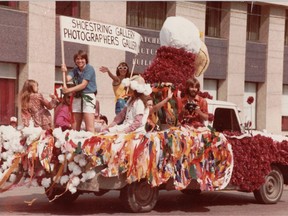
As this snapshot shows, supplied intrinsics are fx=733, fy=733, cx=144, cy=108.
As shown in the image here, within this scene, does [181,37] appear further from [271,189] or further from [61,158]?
[61,158]

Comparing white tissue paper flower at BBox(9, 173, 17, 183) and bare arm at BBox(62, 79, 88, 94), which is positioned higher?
bare arm at BBox(62, 79, 88, 94)

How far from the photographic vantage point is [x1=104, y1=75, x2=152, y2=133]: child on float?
10.4 m

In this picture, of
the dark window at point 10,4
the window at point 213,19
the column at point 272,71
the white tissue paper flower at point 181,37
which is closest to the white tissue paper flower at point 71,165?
the white tissue paper flower at point 181,37

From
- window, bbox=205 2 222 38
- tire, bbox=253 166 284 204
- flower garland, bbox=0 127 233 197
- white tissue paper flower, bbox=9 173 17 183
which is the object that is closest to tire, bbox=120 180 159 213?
flower garland, bbox=0 127 233 197

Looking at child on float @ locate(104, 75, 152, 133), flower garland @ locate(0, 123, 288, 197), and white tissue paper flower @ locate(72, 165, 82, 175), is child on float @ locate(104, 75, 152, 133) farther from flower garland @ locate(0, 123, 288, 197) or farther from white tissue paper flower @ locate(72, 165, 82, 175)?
white tissue paper flower @ locate(72, 165, 82, 175)

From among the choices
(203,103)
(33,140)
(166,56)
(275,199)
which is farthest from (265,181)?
(33,140)

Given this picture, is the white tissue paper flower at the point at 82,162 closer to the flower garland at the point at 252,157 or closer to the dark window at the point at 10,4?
the flower garland at the point at 252,157

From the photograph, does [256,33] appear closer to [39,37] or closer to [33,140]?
[39,37]

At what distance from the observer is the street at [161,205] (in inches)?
421

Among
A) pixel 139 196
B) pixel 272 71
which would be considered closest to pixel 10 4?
pixel 139 196

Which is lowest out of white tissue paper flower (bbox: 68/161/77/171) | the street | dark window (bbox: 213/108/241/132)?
the street

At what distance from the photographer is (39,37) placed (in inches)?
862

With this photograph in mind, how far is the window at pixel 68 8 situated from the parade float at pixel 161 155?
37.3 feet

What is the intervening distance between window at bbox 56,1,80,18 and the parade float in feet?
37.3
